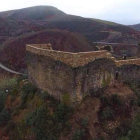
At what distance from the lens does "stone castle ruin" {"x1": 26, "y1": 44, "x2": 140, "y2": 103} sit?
1539 cm

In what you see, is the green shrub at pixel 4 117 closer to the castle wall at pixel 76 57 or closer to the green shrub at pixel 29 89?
the green shrub at pixel 29 89

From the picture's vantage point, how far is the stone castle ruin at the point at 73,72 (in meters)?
15.4

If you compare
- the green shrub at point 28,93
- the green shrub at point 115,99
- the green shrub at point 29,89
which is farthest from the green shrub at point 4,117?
the green shrub at point 115,99

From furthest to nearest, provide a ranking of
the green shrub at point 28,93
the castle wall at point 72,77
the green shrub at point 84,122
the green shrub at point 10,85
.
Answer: the green shrub at point 10,85, the green shrub at point 28,93, the castle wall at point 72,77, the green shrub at point 84,122

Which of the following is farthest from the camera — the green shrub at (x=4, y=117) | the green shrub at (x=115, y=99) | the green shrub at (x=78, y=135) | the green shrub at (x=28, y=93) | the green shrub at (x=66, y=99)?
the green shrub at (x=28, y=93)

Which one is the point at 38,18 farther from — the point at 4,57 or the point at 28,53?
the point at 28,53

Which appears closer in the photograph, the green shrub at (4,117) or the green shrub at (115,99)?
the green shrub at (115,99)

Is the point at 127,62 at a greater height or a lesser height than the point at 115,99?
greater

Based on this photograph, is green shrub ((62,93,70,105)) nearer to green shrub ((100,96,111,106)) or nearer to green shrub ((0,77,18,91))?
green shrub ((100,96,111,106))

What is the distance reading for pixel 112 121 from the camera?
51.0 feet

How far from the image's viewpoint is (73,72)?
15227mm

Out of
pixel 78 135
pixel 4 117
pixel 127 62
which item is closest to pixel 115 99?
pixel 127 62

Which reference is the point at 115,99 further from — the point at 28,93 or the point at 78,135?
the point at 28,93

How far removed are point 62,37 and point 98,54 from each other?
50612 mm
